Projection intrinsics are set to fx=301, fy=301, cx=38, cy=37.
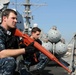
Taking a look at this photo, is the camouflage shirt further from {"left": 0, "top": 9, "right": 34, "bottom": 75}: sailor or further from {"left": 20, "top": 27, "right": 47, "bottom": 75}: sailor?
{"left": 20, "top": 27, "right": 47, "bottom": 75}: sailor

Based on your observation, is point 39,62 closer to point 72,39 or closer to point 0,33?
point 72,39

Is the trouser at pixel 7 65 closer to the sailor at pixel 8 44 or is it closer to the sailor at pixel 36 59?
the sailor at pixel 8 44

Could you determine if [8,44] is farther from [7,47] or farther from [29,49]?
[29,49]

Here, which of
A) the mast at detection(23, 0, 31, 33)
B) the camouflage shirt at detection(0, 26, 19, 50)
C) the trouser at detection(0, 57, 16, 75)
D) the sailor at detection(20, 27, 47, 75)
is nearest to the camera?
the trouser at detection(0, 57, 16, 75)

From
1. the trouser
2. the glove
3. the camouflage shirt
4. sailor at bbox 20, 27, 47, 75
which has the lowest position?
sailor at bbox 20, 27, 47, 75

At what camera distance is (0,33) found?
13.3 feet

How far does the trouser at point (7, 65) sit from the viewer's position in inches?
152

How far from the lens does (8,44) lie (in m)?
4.20

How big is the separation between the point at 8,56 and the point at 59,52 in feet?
22.5

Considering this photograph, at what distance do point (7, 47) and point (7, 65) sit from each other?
0.40m

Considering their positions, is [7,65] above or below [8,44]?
below

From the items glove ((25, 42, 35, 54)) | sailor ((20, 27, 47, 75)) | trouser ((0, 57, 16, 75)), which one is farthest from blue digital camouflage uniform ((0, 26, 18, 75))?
sailor ((20, 27, 47, 75))

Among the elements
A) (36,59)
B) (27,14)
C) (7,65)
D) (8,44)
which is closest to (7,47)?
(8,44)

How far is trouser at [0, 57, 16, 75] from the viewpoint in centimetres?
386
